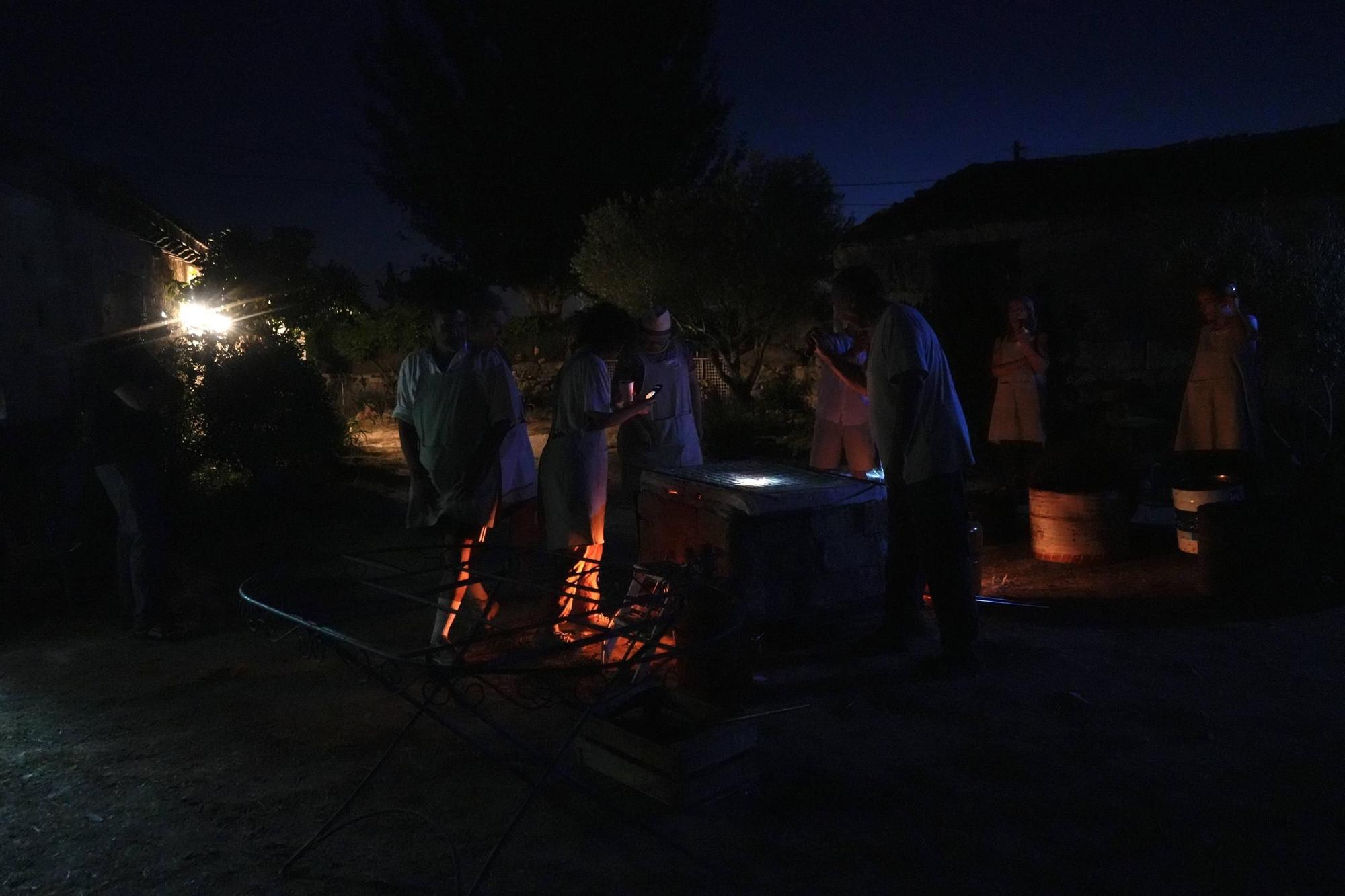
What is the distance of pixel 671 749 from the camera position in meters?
3.32

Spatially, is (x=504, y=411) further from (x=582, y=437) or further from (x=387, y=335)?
(x=387, y=335)

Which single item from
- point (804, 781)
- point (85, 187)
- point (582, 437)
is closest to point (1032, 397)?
point (582, 437)

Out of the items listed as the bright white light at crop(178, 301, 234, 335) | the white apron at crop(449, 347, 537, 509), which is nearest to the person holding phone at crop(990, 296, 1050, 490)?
the white apron at crop(449, 347, 537, 509)

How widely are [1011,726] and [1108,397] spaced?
835 cm

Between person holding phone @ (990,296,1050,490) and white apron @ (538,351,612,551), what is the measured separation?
4210mm

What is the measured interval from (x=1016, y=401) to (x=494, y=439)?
16.1 ft

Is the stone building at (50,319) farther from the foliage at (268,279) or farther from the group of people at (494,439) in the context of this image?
the group of people at (494,439)

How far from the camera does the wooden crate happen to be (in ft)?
10.9

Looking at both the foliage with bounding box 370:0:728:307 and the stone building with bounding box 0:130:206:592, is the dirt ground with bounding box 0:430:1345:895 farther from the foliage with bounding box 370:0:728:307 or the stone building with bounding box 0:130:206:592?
the foliage with bounding box 370:0:728:307

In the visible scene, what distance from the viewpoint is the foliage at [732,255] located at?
16.7m

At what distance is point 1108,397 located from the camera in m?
11.3

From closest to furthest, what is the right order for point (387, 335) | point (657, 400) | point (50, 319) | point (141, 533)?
point (141, 533), point (657, 400), point (50, 319), point (387, 335)

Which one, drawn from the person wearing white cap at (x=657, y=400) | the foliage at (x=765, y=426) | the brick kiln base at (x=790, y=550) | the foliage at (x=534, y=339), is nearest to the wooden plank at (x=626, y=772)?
the brick kiln base at (x=790, y=550)

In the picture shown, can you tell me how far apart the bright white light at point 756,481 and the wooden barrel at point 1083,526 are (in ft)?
8.50
